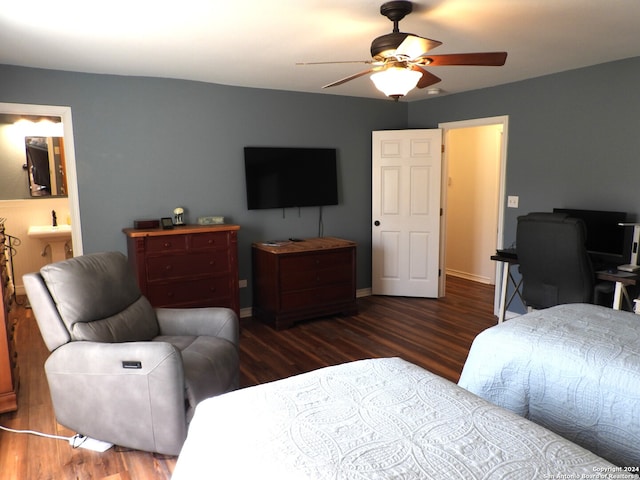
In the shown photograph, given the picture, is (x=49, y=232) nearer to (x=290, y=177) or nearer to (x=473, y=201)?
(x=290, y=177)

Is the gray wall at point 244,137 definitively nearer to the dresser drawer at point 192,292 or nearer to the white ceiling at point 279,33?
the white ceiling at point 279,33

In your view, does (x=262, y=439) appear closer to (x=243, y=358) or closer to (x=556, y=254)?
(x=243, y=358)

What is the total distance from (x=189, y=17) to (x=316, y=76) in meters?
1.71

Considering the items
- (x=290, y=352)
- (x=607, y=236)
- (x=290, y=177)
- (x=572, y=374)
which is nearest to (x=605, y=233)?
(x=607, y=236)

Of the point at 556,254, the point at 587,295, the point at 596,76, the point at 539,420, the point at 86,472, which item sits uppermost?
Answer: the point at 596,76

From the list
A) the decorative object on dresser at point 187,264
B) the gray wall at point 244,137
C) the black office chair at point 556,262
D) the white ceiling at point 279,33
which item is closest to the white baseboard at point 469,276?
the gray wall at point 244,137

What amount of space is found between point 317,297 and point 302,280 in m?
0.26

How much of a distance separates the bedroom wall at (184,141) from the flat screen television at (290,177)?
0.33 feet

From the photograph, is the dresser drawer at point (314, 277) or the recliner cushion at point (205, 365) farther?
the dresser drawer at point (314, 277)

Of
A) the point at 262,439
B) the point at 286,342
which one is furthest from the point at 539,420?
the point at 286,342

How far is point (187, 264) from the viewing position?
13.0 feet

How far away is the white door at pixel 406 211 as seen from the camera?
5312 millimetres

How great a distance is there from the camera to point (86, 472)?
7.36 feet

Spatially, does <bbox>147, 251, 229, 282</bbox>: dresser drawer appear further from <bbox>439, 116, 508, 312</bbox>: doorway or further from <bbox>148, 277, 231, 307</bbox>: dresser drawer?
<bbox>439, 116, 508, 312</bbox>: doorway
